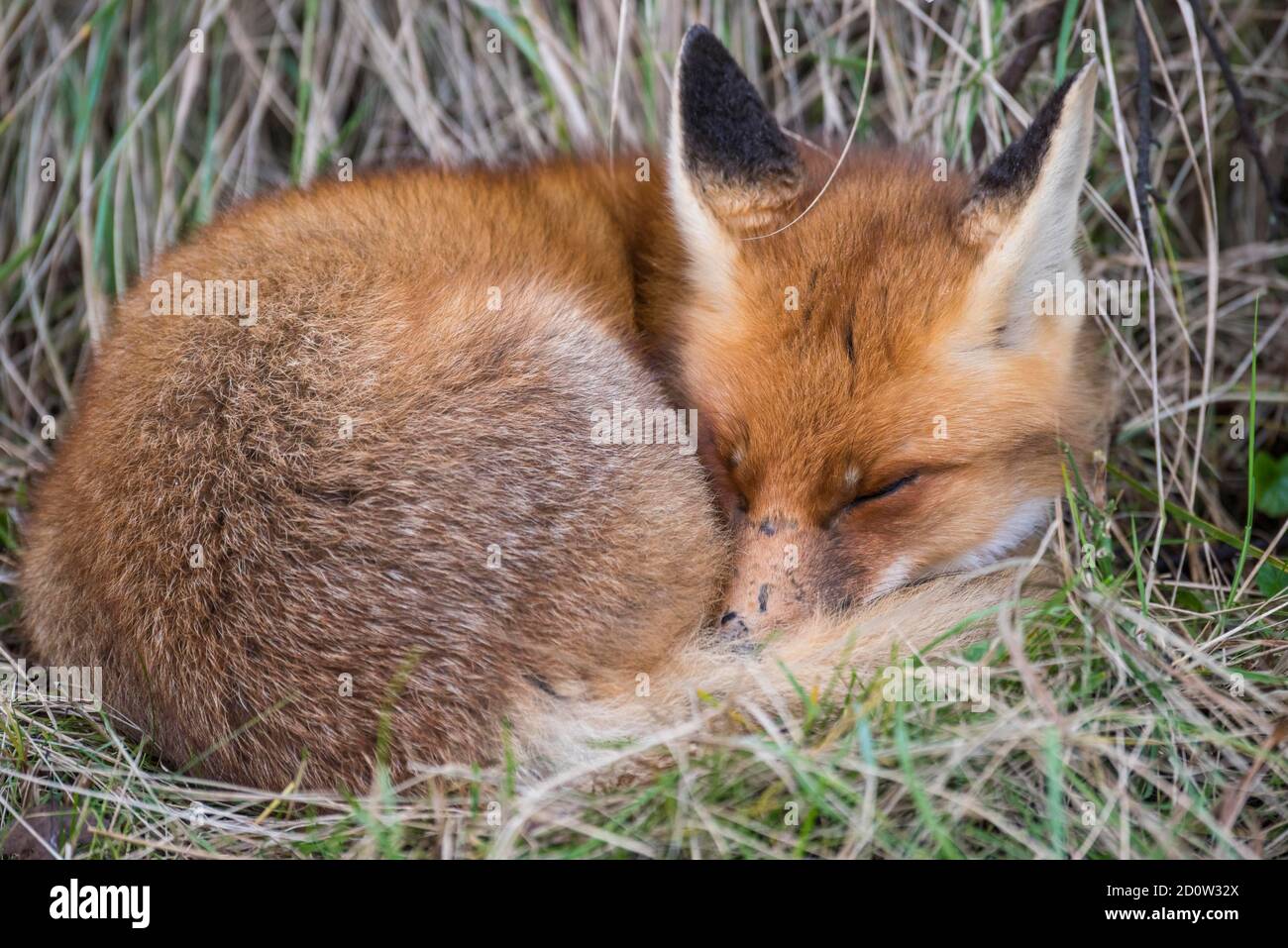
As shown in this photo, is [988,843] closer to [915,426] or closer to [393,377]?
[915,426]

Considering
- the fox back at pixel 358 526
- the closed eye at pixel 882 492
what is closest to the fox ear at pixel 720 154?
the fox back at pixel 358 526

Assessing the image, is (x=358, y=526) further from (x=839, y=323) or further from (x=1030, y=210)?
(x=1030, y=210)

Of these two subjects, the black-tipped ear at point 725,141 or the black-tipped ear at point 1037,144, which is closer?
the black-tipped ear at point 1037,144

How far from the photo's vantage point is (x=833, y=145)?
3.40 meters

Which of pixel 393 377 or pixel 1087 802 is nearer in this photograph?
pixel 1087 802

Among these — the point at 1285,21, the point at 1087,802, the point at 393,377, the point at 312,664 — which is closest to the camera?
the point at 1087,802

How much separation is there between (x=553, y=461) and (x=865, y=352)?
0.76m

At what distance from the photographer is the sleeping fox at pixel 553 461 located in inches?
93.3

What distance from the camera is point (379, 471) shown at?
8.04 ft

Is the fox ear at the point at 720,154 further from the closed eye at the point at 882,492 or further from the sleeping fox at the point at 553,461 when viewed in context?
the closed eye at the point at 882,492

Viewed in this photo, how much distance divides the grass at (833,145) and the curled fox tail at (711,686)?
0.06 meters

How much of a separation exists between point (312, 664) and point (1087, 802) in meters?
1.56
